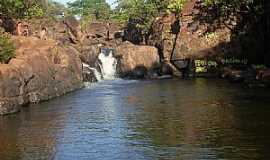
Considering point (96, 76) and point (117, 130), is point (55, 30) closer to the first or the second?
point (96, 76)

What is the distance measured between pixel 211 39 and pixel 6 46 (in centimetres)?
2664

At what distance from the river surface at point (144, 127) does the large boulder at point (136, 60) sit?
52.6 feet

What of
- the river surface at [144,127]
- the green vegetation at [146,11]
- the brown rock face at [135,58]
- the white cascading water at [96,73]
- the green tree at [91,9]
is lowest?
the river surface at [144,127]

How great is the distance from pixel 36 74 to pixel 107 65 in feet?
69.9

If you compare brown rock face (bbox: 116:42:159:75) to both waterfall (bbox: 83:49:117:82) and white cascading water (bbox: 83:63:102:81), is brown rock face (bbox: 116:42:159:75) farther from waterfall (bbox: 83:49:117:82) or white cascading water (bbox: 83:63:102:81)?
white cascading water (bbox: 83:63:102:81)

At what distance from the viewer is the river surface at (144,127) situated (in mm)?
22484

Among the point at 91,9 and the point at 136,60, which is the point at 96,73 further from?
the point at 91,9

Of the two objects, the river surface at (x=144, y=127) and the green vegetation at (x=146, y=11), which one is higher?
the green vegetation at (x=146, y=11)

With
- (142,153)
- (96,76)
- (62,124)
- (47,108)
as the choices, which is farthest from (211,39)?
(142,153)

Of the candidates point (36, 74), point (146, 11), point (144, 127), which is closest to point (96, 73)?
point (36, 74)

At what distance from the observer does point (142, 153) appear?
22328mm

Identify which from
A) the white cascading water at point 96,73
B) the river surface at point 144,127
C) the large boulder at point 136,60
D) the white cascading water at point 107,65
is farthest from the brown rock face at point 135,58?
the river surface at point 144,127

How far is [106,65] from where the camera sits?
59.8 m

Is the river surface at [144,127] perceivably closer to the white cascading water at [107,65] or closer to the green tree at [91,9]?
the white cascading water at [107,65]
